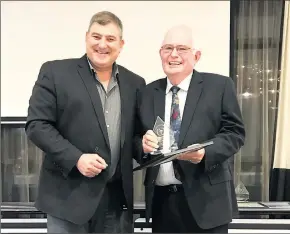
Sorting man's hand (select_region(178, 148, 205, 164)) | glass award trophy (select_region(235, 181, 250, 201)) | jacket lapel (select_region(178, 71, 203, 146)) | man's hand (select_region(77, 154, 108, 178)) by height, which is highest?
jacket lapel (select_region(178, 71, 203, 146))

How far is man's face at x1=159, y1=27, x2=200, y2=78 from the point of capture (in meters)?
1.67

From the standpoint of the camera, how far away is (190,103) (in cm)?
166

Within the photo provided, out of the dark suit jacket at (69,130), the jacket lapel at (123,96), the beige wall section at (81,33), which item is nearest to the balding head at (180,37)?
the jacket lapel at (123,96)

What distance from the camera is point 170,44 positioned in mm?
1677

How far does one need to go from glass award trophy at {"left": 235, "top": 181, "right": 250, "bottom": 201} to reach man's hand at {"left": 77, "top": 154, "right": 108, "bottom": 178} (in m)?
1.50

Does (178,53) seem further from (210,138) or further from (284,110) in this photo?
(284,110)

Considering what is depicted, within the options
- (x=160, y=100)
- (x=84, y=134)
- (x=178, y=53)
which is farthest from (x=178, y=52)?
(x=84, y=134)

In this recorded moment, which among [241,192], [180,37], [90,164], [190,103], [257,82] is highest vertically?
[180,37]

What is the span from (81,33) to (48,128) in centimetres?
133

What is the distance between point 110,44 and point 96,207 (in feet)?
2.16

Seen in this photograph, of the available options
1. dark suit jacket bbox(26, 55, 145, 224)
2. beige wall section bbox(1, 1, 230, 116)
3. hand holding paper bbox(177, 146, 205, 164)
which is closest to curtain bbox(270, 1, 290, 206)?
beige wall section bbox(1, 1, 230, 116)

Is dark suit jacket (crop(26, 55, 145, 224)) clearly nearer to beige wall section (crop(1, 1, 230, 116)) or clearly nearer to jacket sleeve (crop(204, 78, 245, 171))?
jacket sleeve (crop(204, 78, 245, 171))

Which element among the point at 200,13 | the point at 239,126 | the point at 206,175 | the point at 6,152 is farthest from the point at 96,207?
the point at 200,13

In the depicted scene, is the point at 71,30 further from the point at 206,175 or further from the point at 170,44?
the point at 206,175
